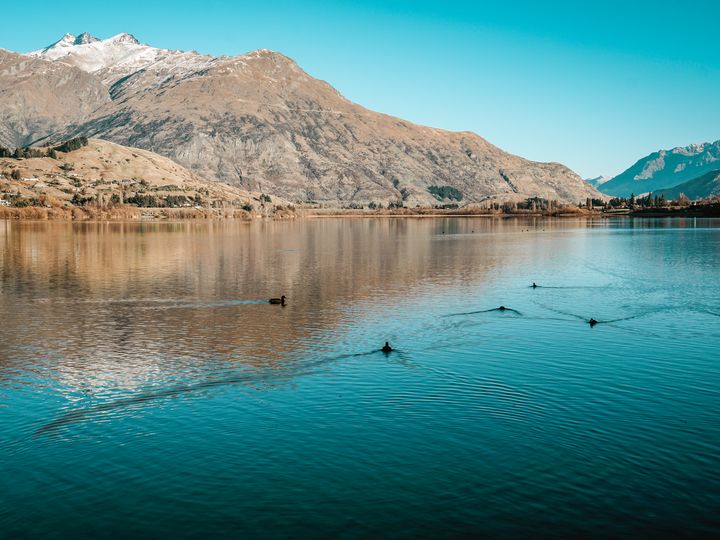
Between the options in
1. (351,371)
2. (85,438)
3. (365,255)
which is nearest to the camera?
(85,438)

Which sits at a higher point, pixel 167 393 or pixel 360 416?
→ pixel 167 393

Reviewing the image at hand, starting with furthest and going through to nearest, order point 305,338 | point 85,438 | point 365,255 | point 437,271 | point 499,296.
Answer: point 365,255, point 437,271, point 499,296, point 305,338, point 85,438

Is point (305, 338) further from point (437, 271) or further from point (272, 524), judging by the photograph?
point (437, 271)

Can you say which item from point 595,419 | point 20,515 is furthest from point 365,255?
point 20,515

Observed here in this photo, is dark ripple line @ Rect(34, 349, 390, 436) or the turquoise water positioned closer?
the turquoise water

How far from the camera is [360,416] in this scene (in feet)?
104

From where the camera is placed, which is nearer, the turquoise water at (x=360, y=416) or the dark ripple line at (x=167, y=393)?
the turquoise water at (x=360, y=416)

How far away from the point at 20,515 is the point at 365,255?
109057 mm

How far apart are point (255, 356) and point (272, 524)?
23932 millimetres

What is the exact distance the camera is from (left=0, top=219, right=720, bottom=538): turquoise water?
2216 cm

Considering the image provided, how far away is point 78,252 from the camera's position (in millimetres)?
131875

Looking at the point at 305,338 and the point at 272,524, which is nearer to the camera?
the point at 272,524

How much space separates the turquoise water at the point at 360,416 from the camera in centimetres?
2216

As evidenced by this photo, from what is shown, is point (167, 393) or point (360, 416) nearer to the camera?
point (360, 416)
